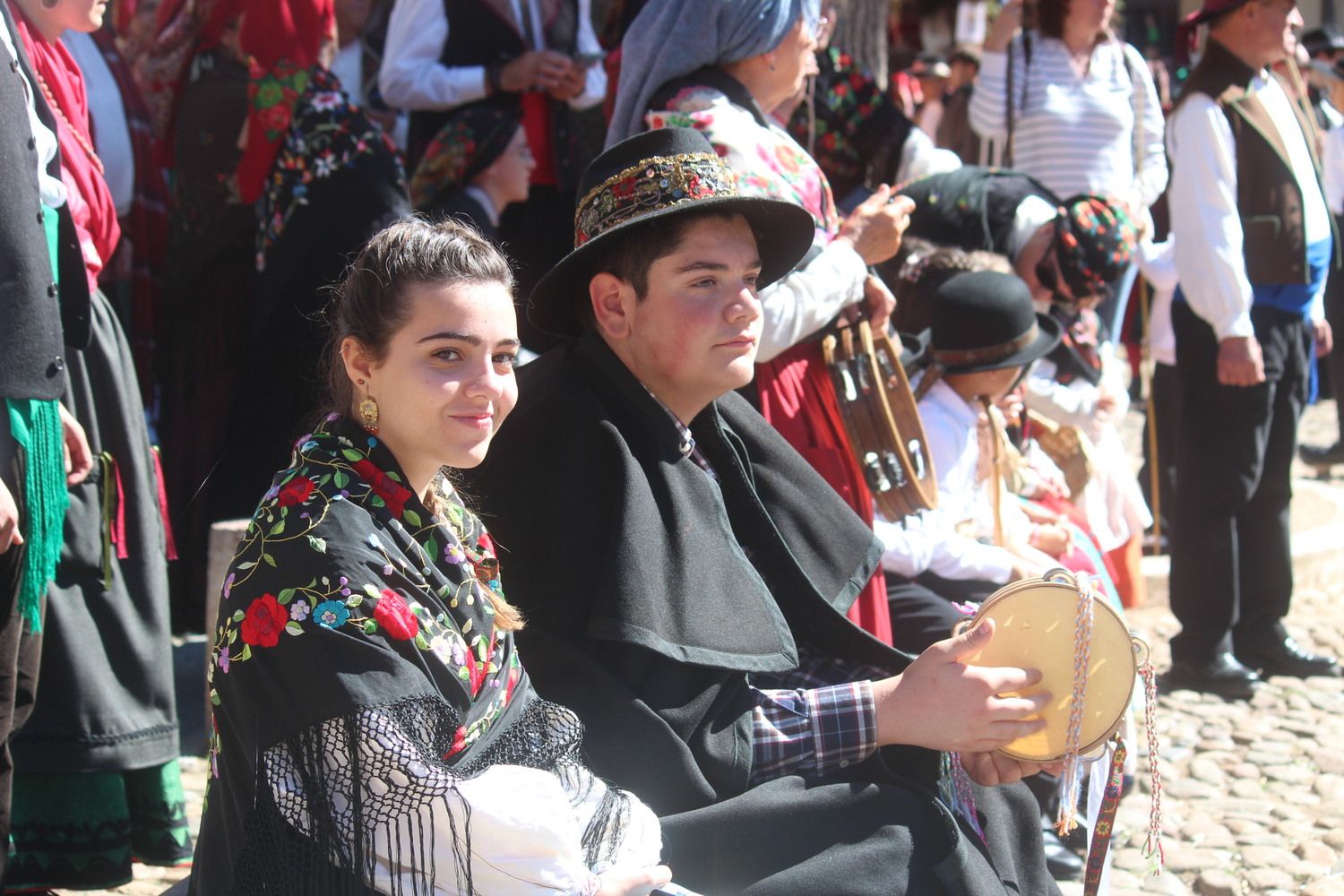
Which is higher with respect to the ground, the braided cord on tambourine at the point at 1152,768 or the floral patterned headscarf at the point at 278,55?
the floral patterned headscarf at the point at 278,55

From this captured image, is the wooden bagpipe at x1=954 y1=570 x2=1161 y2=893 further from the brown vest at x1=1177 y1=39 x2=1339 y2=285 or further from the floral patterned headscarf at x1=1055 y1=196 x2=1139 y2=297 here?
the brown vest at x1=1177 y1=39 x2=1339 y2=285

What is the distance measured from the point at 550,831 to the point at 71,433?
1550 millimetres

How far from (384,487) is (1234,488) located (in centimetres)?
360

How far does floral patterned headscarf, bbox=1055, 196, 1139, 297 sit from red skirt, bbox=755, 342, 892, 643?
4.62ft

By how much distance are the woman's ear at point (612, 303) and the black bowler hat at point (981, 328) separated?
1.46m

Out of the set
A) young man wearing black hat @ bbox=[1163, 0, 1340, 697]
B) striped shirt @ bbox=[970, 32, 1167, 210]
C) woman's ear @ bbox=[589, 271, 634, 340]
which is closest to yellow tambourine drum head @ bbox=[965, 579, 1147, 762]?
woman's ear @ bbox=[589, 271, 634, 340]

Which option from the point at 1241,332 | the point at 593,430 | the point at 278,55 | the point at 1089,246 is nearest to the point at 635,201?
the point at 593,430

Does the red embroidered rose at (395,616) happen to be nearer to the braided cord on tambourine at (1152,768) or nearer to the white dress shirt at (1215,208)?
the braided cord on tambourine at (1152,768)

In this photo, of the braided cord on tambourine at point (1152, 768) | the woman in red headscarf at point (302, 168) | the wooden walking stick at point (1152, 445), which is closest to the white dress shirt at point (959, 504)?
the braided cord on tambourine at point (1152, 768)

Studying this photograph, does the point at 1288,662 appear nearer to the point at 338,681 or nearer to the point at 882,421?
the point at 882,421

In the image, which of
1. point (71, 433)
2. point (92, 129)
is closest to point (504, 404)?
point (71, 433)

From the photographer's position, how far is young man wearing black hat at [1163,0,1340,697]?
482 cm

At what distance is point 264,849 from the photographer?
1.92m

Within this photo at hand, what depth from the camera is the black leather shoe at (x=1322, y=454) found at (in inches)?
343
